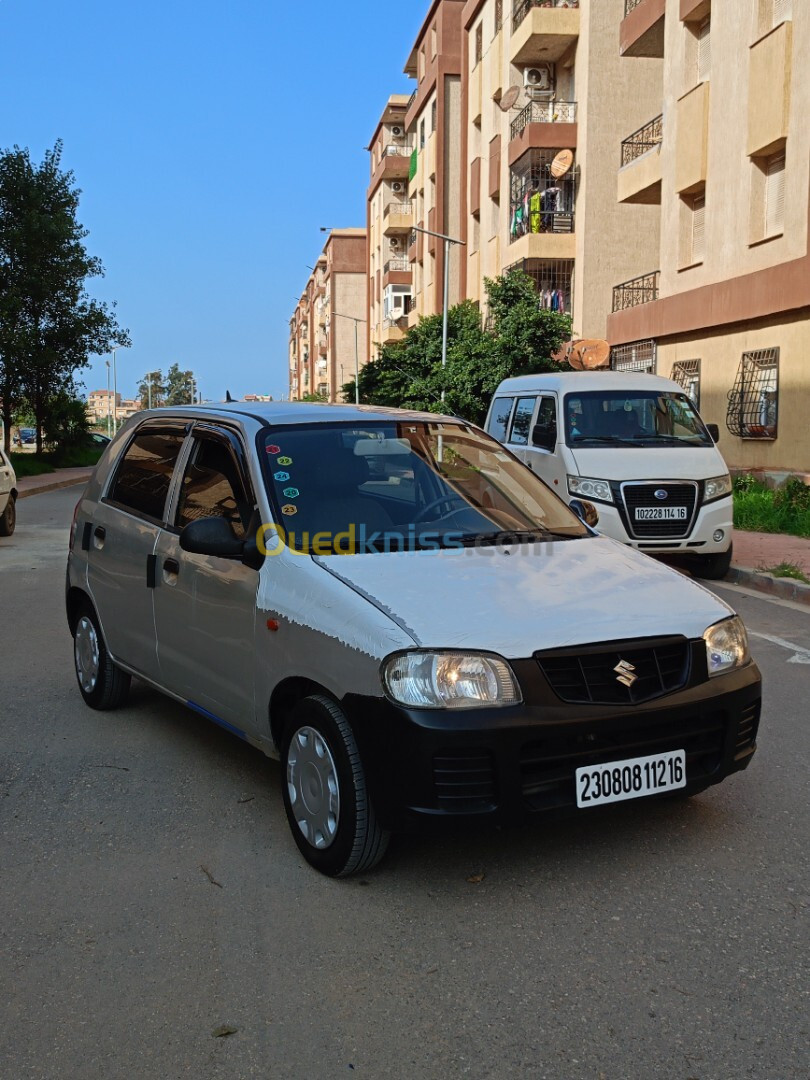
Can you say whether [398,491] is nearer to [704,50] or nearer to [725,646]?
[725,646]

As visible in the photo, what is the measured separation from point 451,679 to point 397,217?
206 feet

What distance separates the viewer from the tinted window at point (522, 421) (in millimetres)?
12914

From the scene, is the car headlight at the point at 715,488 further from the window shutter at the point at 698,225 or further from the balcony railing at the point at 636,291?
the balcony railing at the point at 636,291

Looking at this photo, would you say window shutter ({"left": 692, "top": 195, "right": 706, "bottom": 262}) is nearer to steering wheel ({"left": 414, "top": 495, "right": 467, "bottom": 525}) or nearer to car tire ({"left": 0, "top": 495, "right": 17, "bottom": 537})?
car tire ({"left": 0, "top": 495, "right": 17, "bottom": 537})

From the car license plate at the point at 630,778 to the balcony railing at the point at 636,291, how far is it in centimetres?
2388

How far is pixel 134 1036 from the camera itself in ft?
9.52

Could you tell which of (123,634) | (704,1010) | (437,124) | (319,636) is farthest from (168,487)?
(437,124)

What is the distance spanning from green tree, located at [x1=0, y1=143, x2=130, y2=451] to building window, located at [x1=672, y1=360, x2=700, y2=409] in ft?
64.4

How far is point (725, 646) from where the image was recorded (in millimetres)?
4059

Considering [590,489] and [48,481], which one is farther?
[48,481]

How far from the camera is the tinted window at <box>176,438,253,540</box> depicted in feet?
15.5

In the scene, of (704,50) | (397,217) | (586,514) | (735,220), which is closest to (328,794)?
(586,514)

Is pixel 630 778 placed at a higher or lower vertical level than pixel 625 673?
lower

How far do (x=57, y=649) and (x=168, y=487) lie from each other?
10.5 ft
